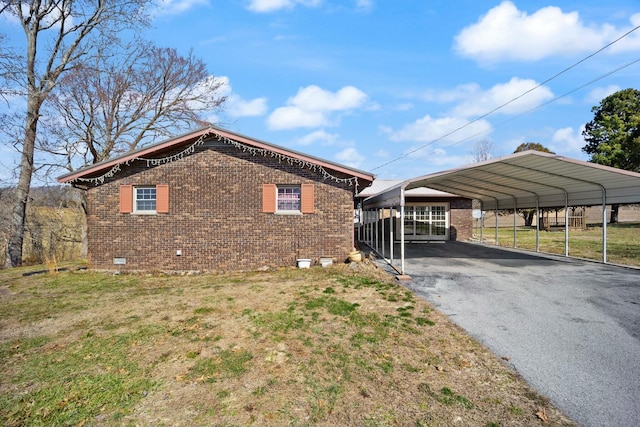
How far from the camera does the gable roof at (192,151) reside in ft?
35.8

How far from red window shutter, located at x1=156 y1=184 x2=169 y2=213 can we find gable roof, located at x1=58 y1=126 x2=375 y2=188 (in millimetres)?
877

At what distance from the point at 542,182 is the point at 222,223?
11163mm

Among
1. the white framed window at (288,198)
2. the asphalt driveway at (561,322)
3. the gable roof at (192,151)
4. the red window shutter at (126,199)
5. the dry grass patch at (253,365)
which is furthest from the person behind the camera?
the white framed window at (288,198)

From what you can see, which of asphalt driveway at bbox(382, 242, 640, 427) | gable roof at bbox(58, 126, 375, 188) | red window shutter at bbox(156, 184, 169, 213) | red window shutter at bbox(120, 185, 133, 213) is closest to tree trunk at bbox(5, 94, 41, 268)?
gable roof at bbox(58, 126, 375, 188)

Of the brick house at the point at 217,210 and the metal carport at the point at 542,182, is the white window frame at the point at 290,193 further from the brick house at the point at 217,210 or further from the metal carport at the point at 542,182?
the metal carport at the point at 542,182

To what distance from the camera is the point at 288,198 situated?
11.4 m

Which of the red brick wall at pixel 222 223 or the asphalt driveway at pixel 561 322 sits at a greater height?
the red brick wall at pixel 222 223

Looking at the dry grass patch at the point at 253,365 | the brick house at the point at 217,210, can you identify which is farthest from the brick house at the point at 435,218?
the dry grass patch at the point at 253,365

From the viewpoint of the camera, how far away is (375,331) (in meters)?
5.33

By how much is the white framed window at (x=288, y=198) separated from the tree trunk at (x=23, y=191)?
11.7 m

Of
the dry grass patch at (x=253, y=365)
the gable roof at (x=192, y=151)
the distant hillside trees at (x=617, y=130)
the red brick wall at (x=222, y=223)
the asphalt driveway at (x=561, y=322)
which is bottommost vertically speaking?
the dry grass patch at (x=253, y=365)

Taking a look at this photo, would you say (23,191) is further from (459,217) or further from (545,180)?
(459,217)

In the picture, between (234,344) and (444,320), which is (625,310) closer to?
(444,320)

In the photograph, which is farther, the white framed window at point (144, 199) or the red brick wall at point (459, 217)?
the red brick wall at point (459, 217)
